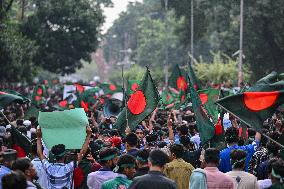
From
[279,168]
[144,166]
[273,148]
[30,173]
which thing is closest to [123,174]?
[144,166]

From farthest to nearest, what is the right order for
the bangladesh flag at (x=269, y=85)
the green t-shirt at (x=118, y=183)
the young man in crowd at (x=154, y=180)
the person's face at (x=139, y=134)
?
the person's face at (x=139, y=134)
the bangladesh flag at (x=269, y=85)
the green t-shirt at (x=118, y=183)
the young man in crowd at (x=154, y=180)

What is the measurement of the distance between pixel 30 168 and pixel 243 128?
220 inches

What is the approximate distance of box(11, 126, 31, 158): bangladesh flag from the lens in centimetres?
980

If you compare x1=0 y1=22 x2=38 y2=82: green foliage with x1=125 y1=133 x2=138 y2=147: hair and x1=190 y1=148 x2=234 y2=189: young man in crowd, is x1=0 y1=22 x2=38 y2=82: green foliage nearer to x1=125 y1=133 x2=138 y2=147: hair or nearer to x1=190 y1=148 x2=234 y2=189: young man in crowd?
x1=125 y1=133 x2=138 y2=147: hair

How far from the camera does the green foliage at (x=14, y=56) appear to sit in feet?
112

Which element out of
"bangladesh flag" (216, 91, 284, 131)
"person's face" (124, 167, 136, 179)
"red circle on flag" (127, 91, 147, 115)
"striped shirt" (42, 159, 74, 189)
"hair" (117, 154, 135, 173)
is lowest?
"striped shirt" (42, 159, 74, 189)

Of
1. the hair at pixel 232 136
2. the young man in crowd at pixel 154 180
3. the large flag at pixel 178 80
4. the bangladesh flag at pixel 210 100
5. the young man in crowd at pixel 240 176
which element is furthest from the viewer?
the large flag at pixel 178 80

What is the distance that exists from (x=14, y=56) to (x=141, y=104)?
24.0m

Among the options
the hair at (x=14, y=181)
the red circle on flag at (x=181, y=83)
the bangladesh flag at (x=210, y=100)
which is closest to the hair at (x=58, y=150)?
the hair at (x=14, y=181)

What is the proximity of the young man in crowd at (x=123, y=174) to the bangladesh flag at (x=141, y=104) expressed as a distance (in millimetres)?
3761

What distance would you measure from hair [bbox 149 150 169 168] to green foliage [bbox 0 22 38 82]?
2724 centimetres

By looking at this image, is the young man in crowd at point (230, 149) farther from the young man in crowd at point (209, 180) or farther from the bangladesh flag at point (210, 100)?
the bangladesh flag at point (210, 100)

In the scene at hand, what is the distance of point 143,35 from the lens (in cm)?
9294

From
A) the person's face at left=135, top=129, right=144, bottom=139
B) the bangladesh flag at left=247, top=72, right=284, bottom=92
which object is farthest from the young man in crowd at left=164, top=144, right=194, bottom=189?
the person's face at left=135, top=129, right=144, bottom=139
